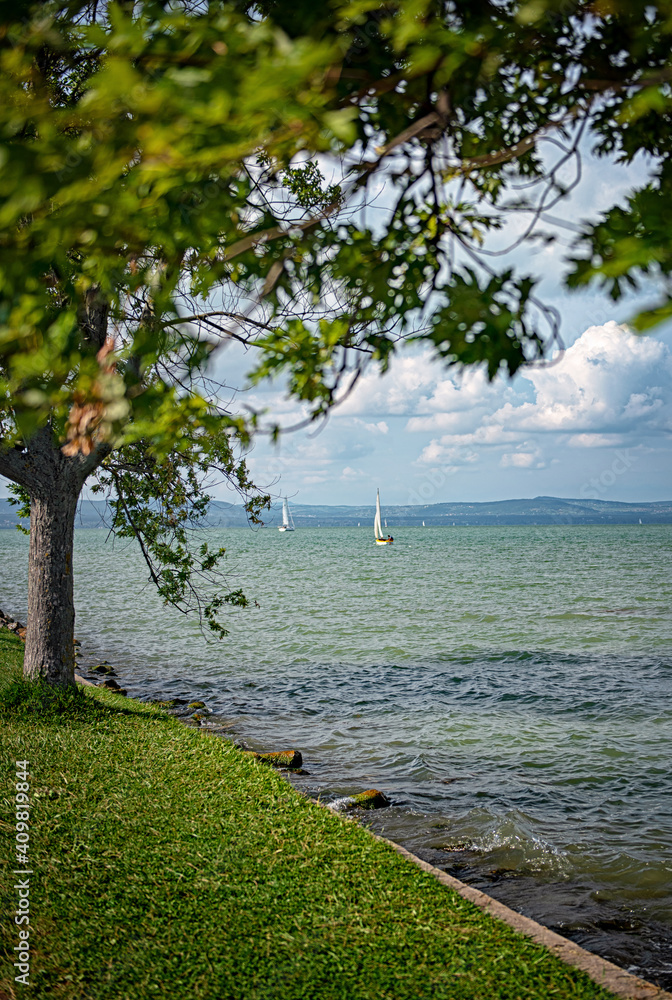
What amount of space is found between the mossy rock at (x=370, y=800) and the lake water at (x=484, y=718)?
6.8 inches

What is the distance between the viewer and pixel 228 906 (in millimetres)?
4934

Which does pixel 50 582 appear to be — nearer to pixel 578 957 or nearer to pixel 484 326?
pixel 578 957

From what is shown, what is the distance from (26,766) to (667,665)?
15812 millimetres

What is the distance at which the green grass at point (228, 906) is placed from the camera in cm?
415

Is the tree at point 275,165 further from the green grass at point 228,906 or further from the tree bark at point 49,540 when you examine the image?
the tree bark at point 49,540

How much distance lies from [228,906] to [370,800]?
4.23m

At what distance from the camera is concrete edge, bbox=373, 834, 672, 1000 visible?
4270 mm

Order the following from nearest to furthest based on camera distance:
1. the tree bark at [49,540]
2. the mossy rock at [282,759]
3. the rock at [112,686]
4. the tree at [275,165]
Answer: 1. the tree at [275,165]
2. the tree bark at [49,540]
3. the mossy rock at [282,759]
4. the rock at [112,686]

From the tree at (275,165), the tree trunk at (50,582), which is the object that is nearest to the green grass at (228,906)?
the tree trunk at (50,582)

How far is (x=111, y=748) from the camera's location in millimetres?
8328

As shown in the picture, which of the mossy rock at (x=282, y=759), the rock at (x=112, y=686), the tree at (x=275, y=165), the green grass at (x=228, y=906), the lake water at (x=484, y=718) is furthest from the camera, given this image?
the rock at (x=112, y=686)

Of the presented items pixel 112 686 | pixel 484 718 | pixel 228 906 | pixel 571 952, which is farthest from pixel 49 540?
pixel 484 718

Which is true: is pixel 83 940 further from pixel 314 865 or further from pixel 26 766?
pixel 26 766

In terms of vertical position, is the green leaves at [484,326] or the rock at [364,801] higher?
the green leaves at [484,326]
